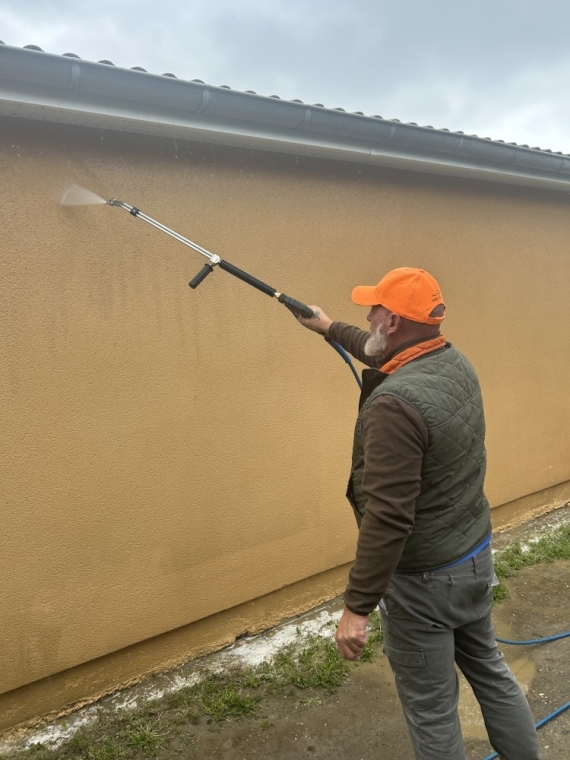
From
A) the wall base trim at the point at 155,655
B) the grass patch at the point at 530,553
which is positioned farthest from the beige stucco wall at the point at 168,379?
the grass patch at the point at 530,553

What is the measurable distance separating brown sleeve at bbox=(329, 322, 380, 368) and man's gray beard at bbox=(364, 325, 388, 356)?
53 cm

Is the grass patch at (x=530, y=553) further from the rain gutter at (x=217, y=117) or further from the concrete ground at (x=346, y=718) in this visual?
the rain gutter at (x=217, y=117)

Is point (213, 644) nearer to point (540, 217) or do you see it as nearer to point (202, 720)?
point (202, 720)

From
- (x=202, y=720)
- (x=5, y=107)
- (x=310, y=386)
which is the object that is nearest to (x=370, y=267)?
(x=310, y=386)

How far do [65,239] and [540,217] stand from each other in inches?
156

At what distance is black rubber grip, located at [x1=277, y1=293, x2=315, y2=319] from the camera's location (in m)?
2.72

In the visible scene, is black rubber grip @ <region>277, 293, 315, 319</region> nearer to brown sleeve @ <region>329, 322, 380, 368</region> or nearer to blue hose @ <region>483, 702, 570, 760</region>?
brown sleeve @ <region>329, 322, 380, 368</region>

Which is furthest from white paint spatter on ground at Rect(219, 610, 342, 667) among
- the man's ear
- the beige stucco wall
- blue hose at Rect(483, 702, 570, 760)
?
the man's ear

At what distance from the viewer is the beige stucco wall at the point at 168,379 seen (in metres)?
2.64

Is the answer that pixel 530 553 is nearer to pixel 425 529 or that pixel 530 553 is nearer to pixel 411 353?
pixel 425 529

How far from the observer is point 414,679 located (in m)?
2.04

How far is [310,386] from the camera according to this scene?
3.62 meters

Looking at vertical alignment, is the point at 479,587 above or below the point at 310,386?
below

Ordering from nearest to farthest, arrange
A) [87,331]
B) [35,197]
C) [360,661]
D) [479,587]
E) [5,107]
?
[479,587], [5,107], [35,197], [87,331], [360,661]
